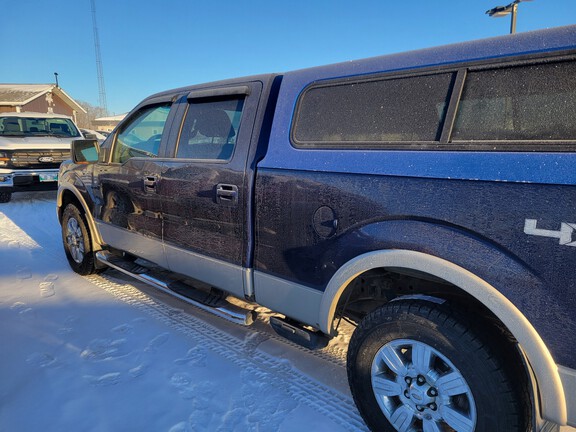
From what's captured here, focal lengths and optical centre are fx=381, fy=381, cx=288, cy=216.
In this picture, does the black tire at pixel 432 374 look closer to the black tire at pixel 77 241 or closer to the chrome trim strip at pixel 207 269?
the chrome trim strip at pixel 207 269

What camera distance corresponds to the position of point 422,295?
1936 millimetres

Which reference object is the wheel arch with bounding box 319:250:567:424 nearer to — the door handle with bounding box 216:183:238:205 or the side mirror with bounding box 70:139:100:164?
the door handle with bounding box 216:183:238:205

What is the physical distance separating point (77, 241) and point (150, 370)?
2484 millimetres

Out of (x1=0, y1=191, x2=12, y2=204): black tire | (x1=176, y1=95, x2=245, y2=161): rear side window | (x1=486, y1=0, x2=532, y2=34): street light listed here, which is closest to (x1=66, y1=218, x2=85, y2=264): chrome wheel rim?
(x1=176, y1=95, x2=245, y2=161): rear side window

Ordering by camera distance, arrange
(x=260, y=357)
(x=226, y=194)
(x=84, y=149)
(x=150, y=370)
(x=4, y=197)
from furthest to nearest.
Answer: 1. (x=4, y=197)
2. (x=84, y=149)
3. (x=260, y=357)
4. (x=150, y=370)
5. (x=226, y=194)

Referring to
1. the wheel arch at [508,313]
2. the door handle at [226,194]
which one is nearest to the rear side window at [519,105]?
the wheel arch at [508,313]

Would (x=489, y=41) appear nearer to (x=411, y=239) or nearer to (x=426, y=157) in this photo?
(x=426, y=157)

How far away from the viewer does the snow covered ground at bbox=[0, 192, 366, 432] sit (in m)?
2.26

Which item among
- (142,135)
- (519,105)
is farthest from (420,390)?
(142,135)

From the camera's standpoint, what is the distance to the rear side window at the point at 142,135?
341cm

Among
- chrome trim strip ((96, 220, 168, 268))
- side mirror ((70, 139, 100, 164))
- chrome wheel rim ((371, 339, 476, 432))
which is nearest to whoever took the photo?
chrome wheel rim ((371, 339, 476, 432))

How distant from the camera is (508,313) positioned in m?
1.54

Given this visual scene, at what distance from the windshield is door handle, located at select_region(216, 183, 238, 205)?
9504 mm

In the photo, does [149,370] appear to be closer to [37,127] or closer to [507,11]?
[507,11]
